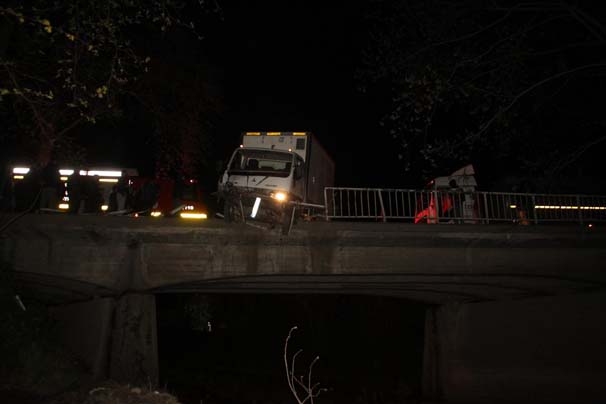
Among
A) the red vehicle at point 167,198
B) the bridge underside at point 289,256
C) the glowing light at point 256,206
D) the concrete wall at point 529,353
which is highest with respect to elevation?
the red vehicle at point 167,198

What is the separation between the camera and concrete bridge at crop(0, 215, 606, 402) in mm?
9039

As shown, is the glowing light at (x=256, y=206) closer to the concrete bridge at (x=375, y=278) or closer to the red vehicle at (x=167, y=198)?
the concrete bridge at (x=375, y=278)

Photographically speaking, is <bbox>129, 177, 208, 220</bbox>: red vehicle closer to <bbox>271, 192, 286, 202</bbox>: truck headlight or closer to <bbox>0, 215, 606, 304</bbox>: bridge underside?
<bbox>0, 215, 606, 304</bbox>: bridge underside

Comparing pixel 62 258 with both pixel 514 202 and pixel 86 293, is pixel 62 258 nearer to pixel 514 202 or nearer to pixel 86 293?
pixel 86 293

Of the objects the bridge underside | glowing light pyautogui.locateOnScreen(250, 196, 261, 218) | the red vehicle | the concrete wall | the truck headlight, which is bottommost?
the concrete wall

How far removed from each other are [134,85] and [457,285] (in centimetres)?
1269

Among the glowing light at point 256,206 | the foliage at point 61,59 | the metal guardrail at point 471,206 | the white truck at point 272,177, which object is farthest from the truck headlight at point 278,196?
the foliage at point 61,59

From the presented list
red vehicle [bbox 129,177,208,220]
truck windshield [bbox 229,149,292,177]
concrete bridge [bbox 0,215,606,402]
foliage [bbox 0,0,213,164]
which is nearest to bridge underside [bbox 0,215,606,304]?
concrete bridge [bbox 0,215,606,402]

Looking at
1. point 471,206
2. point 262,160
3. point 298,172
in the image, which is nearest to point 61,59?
point 262,160

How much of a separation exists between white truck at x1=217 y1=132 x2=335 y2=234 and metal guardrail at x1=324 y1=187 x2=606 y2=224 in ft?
5.31

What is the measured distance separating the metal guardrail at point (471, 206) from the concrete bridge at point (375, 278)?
3.55 feet

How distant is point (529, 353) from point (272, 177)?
860 centimetres

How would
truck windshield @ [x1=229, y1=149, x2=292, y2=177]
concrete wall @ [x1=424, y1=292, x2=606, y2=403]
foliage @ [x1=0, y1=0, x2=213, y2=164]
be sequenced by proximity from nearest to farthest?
foliage @ [x1=0, y1=0, x2=213, y2=164]
concrete wall @ [x1=424, y1=292, x2=606, y2=403]
truck windshield @ [x1=229, y1=149, x2=292, y2=177]

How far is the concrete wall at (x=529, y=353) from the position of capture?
37.6 feet
